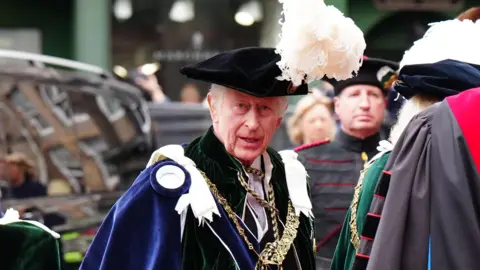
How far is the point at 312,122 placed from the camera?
662 cm

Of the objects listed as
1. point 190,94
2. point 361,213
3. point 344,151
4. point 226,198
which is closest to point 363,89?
point 344,151

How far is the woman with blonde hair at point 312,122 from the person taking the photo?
6.59 metres

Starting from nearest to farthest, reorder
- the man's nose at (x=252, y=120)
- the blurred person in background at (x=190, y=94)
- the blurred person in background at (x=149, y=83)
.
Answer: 1. the man's nose at (x=252, y=120)
2. the blurred person in background at (x=149, y=83)
3. the blurred person in background at (x=190, y=94)

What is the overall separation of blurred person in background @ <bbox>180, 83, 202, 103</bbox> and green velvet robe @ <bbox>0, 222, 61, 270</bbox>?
840 cm

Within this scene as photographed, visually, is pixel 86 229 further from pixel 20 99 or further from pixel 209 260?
pixel 209 260

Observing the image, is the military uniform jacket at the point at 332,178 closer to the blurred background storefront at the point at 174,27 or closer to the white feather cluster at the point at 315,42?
the white feather cluster at the point at 315,42

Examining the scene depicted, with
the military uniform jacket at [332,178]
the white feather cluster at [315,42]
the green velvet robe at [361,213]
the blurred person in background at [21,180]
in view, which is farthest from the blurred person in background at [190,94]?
the white feather cluster at [315,42]

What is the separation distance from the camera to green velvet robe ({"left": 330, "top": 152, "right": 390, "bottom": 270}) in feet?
12.3

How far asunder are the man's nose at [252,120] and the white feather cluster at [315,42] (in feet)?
0.69

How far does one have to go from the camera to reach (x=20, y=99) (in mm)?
7117

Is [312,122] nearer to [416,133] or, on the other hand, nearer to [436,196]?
[416,133]

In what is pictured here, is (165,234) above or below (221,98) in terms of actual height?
below

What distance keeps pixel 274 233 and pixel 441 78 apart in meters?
0.85

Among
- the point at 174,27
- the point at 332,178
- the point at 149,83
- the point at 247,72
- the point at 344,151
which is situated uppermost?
the point at 247,72
